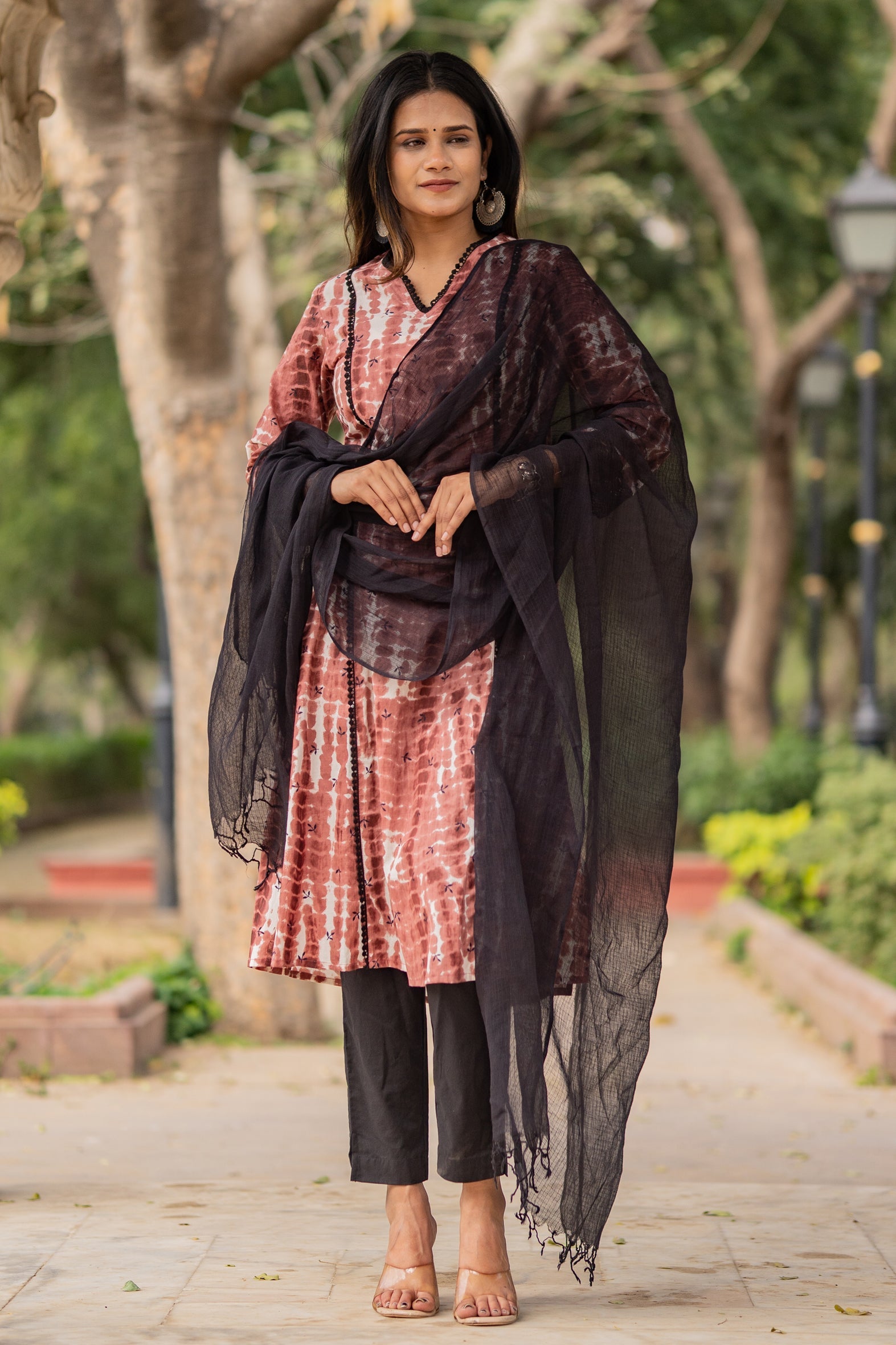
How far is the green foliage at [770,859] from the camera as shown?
999 cm

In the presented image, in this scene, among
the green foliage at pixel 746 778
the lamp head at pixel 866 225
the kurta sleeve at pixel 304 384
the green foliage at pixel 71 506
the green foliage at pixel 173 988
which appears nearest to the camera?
the kurta sleeve at pixel 304 384

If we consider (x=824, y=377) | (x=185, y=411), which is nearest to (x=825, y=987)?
(x=185, y=411)

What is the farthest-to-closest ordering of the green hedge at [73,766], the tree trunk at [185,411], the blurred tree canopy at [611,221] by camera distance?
the green hedge at [73,766] < the blurred tree canopy at [611,221] < the tree trunk at [185,411]

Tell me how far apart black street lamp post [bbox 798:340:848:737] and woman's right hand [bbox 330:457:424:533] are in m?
12.1

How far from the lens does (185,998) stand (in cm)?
687

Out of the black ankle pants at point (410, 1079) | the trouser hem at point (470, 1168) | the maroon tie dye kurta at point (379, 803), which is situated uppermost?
the maroon tie dye kurta at point (379, 803)

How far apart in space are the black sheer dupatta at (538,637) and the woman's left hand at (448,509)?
0.11ft

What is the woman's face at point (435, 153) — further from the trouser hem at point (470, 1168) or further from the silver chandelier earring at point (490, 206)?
the trouser hem at point (470, 1168)

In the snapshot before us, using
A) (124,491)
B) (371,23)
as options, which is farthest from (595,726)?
(124,491)

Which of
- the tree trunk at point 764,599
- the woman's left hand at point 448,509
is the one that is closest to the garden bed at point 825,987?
the woman's left hand at point 448,509

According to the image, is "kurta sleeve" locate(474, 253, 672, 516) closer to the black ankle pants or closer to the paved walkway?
the black ankle pants

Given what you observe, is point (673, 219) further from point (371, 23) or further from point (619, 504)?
point (619, 504)

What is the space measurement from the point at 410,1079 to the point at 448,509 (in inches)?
42.3

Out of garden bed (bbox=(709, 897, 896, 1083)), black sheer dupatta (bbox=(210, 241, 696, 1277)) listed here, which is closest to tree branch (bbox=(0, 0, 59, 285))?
black sheer dupatta (bbox=(210, 241, 696, 1277))
